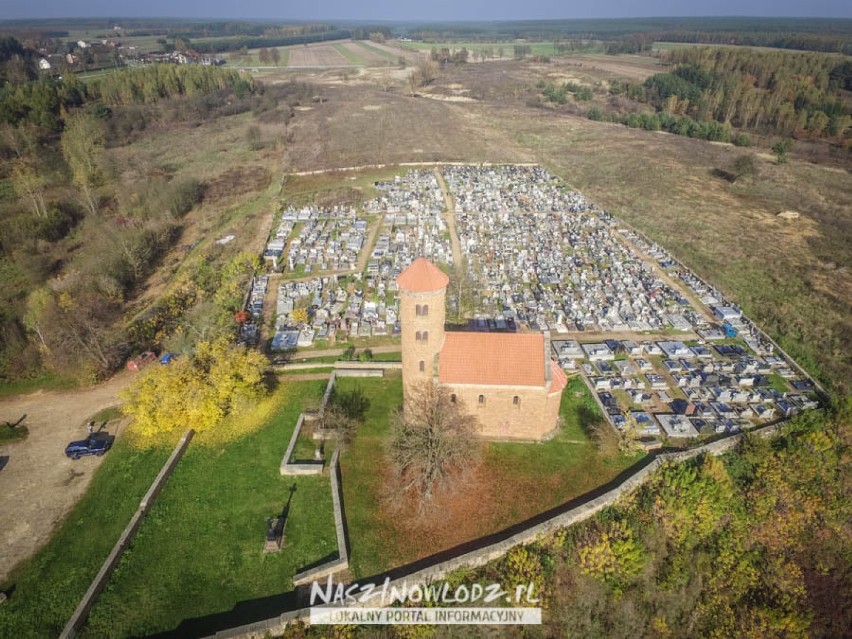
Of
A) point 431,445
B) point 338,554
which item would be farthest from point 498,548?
point 338,554

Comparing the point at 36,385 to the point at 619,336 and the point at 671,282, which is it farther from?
the point at 671,282

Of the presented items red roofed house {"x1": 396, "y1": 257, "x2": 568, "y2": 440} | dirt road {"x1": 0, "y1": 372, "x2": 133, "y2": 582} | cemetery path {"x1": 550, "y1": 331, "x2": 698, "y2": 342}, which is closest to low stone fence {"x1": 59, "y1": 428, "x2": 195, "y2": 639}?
dirt road {"x1": 0, "y1": 372, "x2": 133, "y2": 582}

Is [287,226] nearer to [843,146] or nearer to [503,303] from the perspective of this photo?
[503,303]

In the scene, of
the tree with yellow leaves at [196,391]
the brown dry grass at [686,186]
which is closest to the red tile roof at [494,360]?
the tree with yellow leaves at [196,391]

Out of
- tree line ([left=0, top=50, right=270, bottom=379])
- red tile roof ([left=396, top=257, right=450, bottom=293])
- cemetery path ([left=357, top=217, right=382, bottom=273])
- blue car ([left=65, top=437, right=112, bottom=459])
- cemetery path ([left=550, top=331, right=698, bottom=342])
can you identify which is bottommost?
cemetery path ([left=550, top=331, right=698, bottom=342])

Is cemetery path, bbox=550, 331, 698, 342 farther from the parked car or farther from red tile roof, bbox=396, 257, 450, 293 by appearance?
the parked car

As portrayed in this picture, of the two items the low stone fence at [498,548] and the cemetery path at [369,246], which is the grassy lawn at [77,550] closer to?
the low stone fence at [498,548]

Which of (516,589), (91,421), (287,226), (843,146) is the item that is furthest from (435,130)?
(516,589)
